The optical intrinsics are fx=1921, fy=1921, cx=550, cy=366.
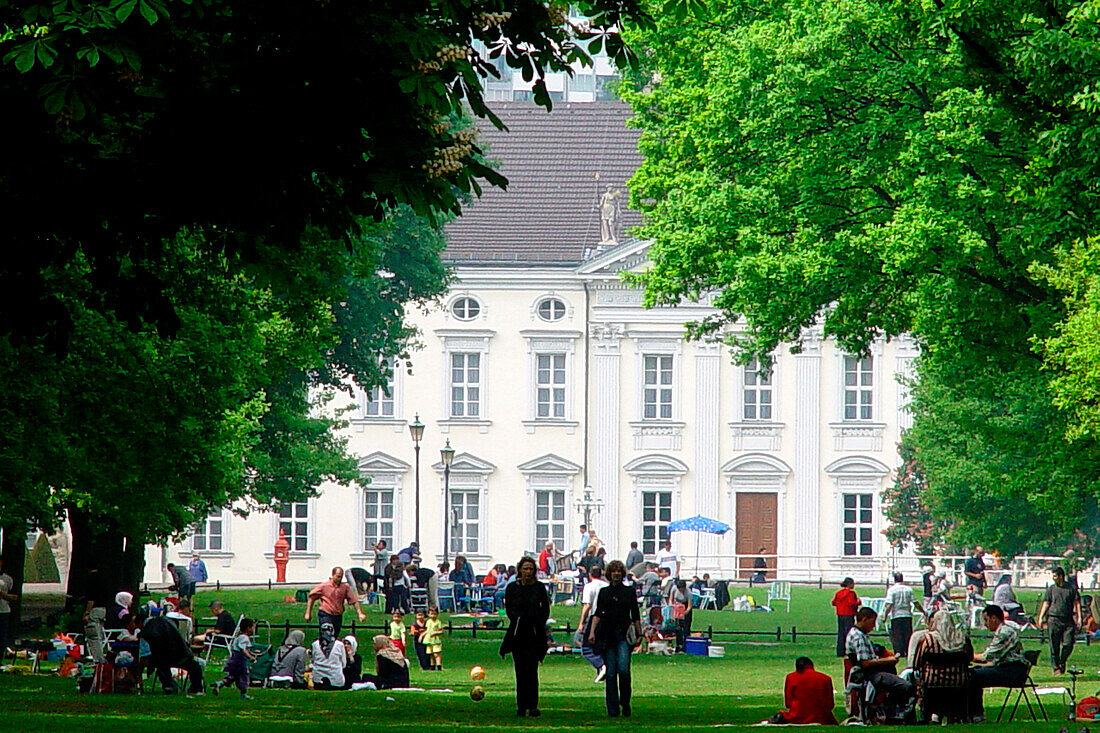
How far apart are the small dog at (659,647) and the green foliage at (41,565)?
31.4 m

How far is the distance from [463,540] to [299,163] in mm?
58123

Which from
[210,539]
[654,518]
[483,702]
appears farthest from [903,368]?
[483,702]

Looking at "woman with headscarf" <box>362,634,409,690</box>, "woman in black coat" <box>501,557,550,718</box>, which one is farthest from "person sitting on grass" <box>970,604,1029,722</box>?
"woman with headscarf" <box>362,634,409,690</box>

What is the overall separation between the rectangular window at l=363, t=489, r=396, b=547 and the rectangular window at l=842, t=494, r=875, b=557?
16.0 metres

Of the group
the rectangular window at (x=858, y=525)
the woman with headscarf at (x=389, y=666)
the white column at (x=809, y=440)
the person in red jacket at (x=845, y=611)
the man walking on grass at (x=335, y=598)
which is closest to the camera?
the woman with headscarf at (x=389, y=666)

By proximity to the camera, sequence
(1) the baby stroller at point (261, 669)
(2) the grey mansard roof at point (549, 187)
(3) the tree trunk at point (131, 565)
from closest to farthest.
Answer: (1) the baby stroller at point (261, 669) → (3) the tree trunk at point (131, 565) → (2) the grey mansard roof at point (549, 187)

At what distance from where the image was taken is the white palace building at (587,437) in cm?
6756

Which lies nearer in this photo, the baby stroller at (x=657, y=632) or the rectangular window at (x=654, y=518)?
the baby stroller at (x=657, y=632)

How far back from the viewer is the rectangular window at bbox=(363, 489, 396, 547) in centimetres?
6838

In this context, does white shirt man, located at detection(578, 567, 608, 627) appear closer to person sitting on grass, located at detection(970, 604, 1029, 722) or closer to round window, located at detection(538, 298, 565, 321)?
person sitting on grass, located at detection(970, 604, 1029, 722)

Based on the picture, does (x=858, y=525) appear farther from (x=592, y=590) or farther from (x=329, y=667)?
(x=329, y=667)

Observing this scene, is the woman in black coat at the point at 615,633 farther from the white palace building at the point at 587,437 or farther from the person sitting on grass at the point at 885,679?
the white palace building at the point at 587,437

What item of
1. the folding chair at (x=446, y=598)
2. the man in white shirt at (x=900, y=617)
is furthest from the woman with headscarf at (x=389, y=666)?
the folding chair at (x=446, y=598)

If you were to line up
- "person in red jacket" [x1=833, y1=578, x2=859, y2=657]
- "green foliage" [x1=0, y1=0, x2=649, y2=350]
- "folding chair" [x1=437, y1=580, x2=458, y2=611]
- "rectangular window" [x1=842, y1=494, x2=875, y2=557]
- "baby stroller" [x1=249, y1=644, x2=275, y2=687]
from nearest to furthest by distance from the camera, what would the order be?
1. "green foliage" [x1=0, y1=0, x2=649, y2=350]
2. "baby stroller" [x1=249, y1=644, x2=275, y2=687]
3. "person in red jacket" [x1=833, y1=578, x2=859, y2=657]
4. "folding chair" [x1=437, y1=580, x2=458, y2=611]
5. "rectangular window" [x1=842, y1=494, x2=875, y2=557]
